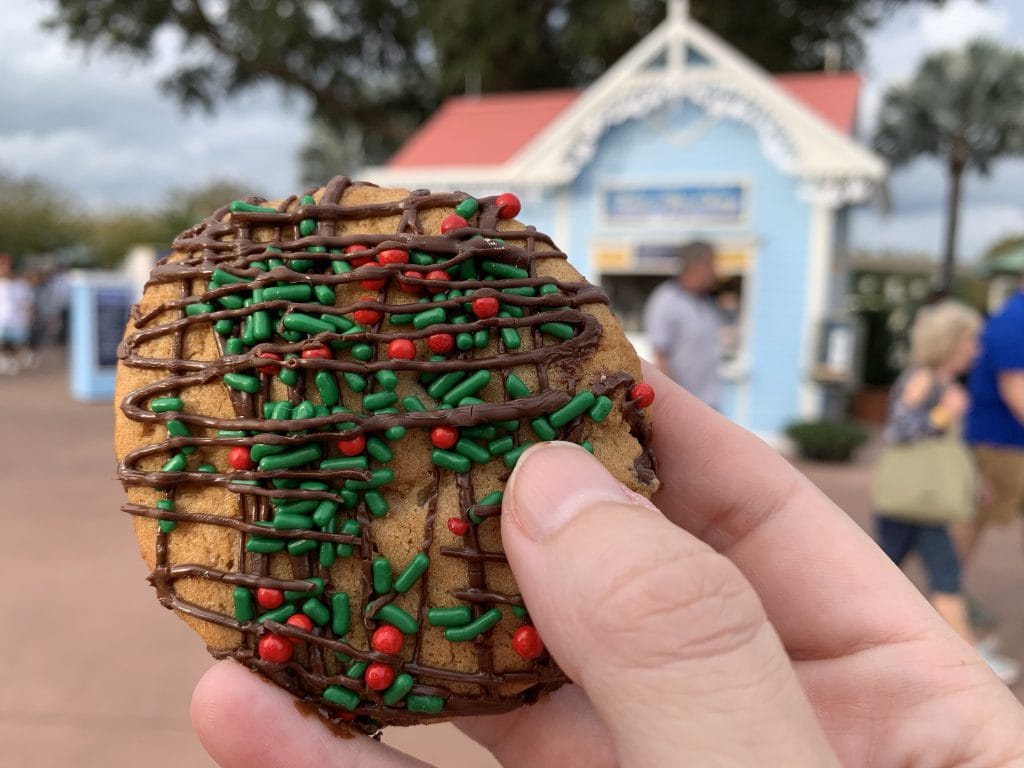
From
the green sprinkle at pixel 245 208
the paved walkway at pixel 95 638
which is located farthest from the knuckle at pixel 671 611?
the paved walkway at pixel 95 638

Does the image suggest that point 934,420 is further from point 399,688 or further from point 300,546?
point 300,546

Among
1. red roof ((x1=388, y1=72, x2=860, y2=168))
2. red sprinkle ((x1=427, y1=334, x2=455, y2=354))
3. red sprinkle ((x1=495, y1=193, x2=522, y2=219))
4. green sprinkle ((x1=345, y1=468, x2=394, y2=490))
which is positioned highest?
red roof ((x1=388, y1=72, x2=860, y2=168))

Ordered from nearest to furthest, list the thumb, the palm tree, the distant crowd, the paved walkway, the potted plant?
the thumb
the paved walkway
the potted plant
the distant crowd
the palm tree

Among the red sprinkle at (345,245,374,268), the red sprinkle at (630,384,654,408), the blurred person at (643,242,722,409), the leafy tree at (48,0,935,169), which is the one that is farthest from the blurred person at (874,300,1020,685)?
the leafy tree at (48,0,935,169)

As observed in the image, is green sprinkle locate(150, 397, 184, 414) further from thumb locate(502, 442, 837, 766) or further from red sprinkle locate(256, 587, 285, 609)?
thumb locate(502, 442, 837, 766)

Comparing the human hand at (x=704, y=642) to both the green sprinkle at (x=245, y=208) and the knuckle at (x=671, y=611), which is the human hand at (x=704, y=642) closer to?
the knuckle at (x=671, y=611)

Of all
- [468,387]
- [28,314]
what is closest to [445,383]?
[468,387]

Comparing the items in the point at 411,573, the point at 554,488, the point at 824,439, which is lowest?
the point at 824,439
